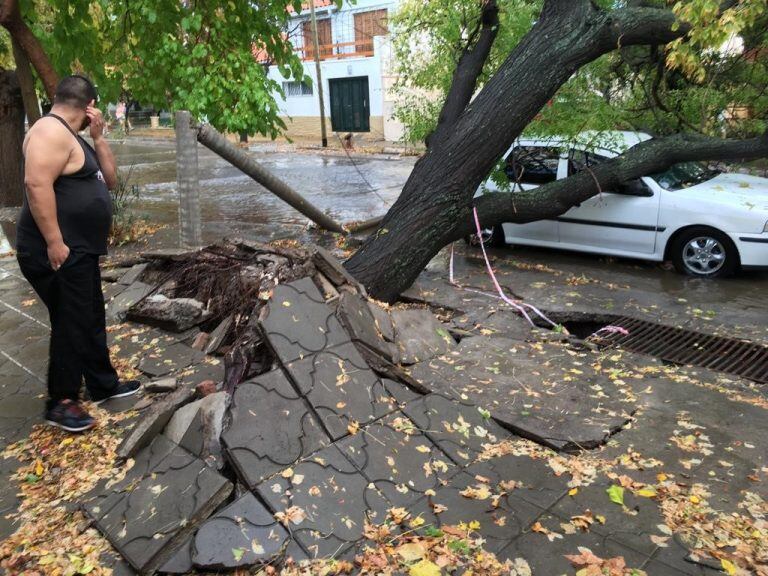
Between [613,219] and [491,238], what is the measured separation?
1.79 m

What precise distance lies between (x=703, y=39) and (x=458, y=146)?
2.52 metres

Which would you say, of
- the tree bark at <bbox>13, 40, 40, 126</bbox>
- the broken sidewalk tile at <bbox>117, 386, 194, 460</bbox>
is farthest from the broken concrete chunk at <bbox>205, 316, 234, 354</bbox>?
the tree bark at <bbox>13, 40, 40, 126</bbox>

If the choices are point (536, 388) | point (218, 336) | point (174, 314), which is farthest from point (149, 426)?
point (536, 388)

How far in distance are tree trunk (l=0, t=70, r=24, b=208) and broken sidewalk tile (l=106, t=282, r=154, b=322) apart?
6366mm

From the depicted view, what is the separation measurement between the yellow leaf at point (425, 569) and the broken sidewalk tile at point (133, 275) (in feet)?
15.2

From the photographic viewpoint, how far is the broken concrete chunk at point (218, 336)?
4.87 meters

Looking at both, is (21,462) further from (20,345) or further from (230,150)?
(230,150)

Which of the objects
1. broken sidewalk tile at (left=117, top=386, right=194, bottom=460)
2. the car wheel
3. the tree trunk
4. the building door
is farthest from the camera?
the building door

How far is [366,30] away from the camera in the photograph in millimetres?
30016

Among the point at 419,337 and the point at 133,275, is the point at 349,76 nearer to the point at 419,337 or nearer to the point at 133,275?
the point at 133,275

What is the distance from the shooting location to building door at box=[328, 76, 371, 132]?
2961 cm

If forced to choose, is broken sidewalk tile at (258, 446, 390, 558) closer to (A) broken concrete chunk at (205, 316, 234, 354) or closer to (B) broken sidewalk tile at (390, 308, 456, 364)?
(B) broken sidewalk tile at (390, 308, 456, 364)

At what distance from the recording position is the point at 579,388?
14.5 ft

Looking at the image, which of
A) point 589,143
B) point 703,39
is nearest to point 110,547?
point 703,39
